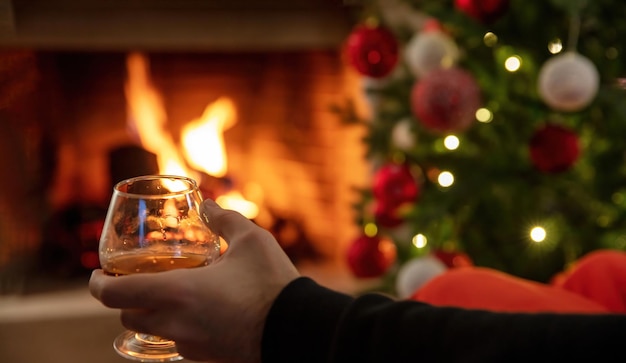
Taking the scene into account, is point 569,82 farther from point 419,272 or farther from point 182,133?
point 182,133

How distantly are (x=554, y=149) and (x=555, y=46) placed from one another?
0.84ft

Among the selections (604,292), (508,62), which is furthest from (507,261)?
(604,292)

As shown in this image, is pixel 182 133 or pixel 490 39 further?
pixel 182 133

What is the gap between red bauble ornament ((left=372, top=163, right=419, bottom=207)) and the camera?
2.10m

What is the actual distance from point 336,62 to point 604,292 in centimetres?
169

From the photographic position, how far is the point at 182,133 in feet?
9.16

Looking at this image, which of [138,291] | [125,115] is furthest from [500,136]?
[138,291]

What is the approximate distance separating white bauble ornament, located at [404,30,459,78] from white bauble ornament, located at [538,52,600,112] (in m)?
0.27

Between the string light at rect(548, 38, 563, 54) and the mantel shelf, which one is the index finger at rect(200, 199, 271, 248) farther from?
the mantel shelf

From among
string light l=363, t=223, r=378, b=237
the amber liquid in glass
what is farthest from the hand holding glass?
string light l=363, t=223, r=378, b=237

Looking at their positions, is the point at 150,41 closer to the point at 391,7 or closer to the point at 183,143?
the point at 183,143

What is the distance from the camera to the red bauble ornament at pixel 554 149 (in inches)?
73.4

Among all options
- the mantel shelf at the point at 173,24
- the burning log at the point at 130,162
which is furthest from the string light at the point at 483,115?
the burning log at the point at 130,162

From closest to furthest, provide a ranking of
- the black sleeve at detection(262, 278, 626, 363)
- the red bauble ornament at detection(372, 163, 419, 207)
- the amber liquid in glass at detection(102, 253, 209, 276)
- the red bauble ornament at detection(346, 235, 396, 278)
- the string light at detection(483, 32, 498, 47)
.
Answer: the black sleeve at detection(262, 278, 626, 363) → the amber liquid in glass at detection(102, 253, 209, 276) → the string light at detection(483, 32, 498, 47) → the red bauble ornament at detection(372, 163, 419, 207) → the red bauble ornament at detection(346, 235, 396, 278)
